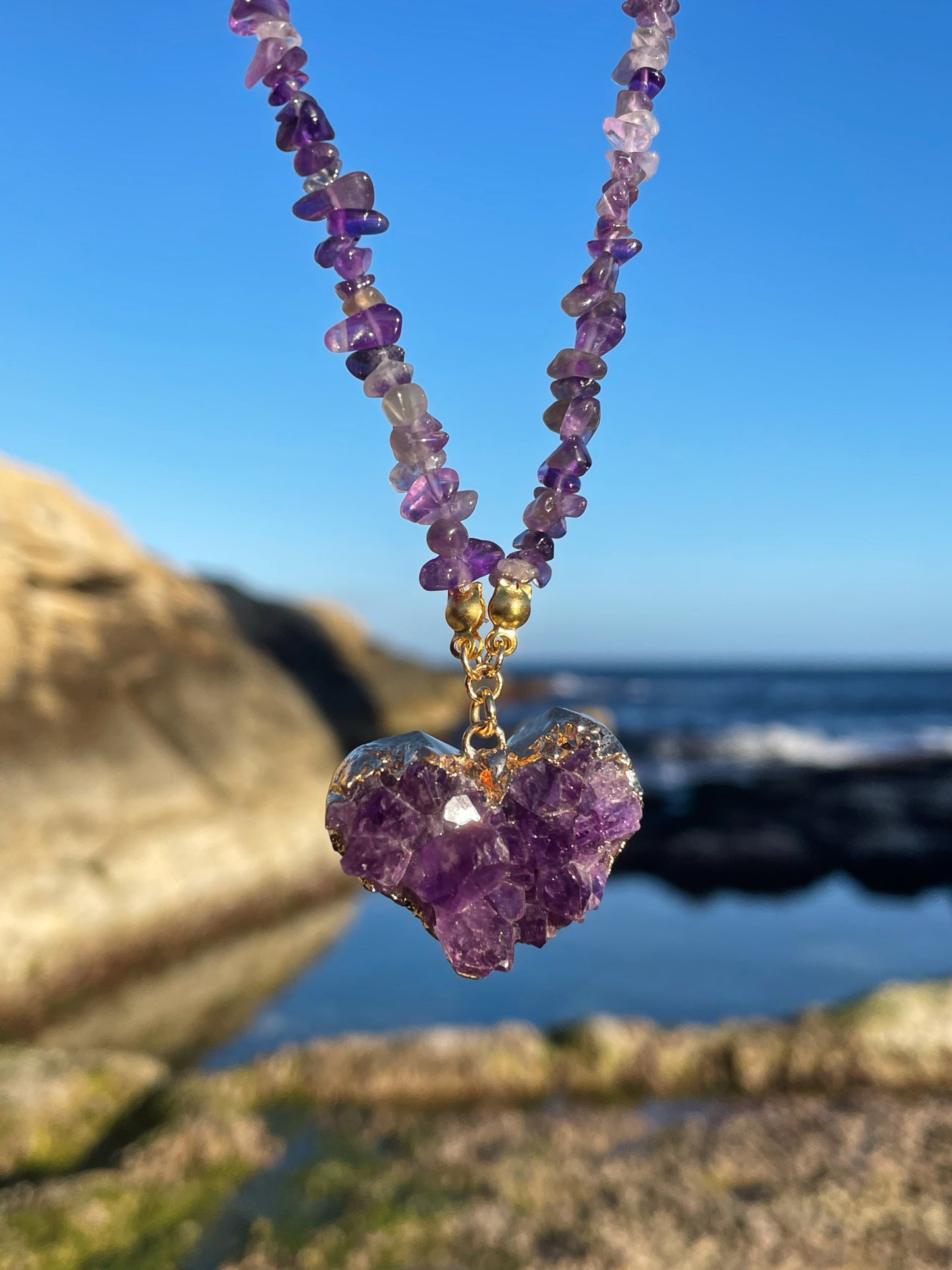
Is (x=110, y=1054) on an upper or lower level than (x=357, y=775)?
lower

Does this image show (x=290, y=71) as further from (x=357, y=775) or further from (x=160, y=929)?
(x=160, y=929)

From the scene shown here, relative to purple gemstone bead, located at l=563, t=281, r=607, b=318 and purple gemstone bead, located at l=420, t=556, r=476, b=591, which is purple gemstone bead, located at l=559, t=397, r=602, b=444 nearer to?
purple gemstone bead, located at l=563, t=281, r=607, b=318

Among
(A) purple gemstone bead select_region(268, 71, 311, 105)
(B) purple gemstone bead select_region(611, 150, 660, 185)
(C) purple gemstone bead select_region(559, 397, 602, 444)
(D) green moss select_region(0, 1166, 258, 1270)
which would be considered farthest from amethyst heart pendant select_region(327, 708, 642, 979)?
(D) green moss select_region(0, 1166, 258, 1270)

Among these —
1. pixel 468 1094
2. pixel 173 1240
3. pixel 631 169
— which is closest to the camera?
pixel 631 169

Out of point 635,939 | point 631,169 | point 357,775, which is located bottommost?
point 635,939

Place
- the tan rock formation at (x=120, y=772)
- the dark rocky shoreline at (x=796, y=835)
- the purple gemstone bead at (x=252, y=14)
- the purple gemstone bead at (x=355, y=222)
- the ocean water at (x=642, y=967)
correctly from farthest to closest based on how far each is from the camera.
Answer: the dark rocky shoreline at (x=796, y=835) → the tan rock formation at (x=120, y=772) → the ocean water at (x=642, y=967) → the purple gemstone bead at (x=355, y=222) → the purple gemstone bead at (x=252, y=14)

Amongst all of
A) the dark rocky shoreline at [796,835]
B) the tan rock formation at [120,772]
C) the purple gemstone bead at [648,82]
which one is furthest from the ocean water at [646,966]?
the purple gemstone bead at [648,82]

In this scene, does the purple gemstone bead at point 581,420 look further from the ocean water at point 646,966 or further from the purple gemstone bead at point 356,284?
the ocean water at point 646,966

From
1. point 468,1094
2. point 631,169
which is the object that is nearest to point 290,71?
point 631,169
